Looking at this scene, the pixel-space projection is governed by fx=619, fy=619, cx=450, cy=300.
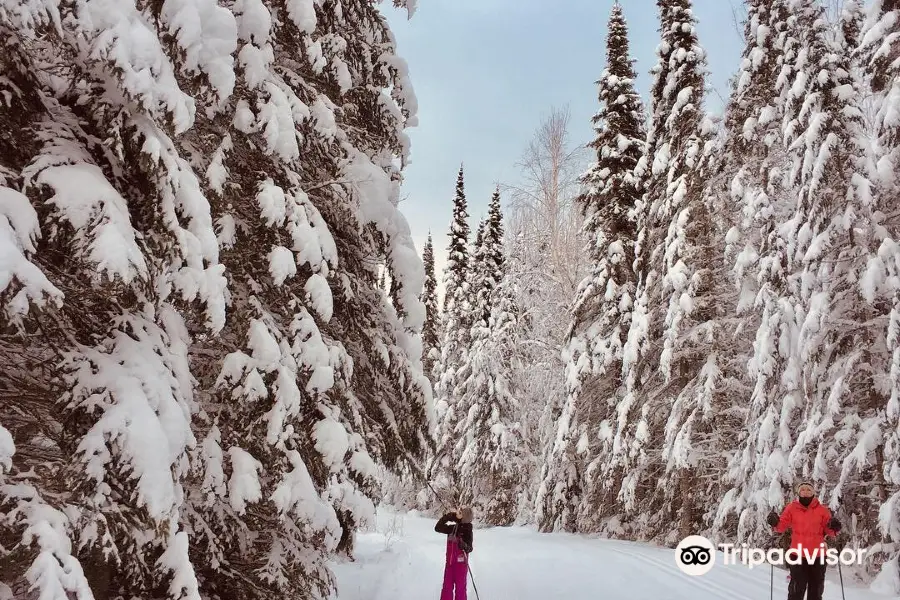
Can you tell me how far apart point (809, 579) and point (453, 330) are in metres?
27.0

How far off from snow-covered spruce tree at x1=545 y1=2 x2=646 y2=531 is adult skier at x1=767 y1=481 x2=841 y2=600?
33.6ft

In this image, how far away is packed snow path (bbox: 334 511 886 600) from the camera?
933 cm

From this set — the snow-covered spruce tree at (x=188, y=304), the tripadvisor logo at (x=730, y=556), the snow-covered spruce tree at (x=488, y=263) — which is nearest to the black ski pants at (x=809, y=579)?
the tripadvisor logo at (x=730, y=556)

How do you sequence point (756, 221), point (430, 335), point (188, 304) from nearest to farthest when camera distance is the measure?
point (188, 304), point (756, 221), point (430, 335)

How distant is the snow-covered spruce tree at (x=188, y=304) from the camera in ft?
12.3

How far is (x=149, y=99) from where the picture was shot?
383 cm

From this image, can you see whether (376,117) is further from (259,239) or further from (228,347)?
(228,347)


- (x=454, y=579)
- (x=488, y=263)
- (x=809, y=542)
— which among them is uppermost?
(x=488, y=263)

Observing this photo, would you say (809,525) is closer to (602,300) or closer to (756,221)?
(756,221)

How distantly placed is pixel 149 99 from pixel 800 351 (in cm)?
1128

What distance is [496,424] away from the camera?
88.9 feet

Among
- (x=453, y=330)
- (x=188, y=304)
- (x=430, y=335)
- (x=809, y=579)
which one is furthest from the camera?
(x=430, y=335)

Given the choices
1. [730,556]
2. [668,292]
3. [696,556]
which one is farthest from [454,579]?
[668,292]

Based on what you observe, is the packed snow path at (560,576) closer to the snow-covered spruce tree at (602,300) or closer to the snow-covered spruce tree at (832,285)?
the snow-covered spruce tree at (832,285)
